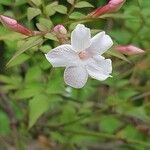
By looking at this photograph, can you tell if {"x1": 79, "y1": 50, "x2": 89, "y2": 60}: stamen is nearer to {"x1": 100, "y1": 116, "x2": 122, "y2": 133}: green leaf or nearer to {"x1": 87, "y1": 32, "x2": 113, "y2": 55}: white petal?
{"x1": 87, "y1": 32, "x2": 113, "y2": 55}: white petal

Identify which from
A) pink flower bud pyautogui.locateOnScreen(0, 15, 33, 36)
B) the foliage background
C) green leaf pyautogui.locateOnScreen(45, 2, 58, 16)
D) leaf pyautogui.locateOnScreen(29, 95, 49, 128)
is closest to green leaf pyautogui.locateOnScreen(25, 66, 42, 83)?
the foliage background

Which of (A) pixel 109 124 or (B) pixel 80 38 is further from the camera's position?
(A) pixel 109 124

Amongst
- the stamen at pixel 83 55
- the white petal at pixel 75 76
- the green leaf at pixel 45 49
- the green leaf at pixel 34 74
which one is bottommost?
the green leaf at pixel 34 74

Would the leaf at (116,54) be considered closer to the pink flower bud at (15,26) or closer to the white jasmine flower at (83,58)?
the white jasmine flower at (83,58)

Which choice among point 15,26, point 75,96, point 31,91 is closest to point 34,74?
point 31,91

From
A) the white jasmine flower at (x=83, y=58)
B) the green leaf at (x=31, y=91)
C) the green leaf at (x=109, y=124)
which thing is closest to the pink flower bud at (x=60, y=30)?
the white jasmine flower at (x=83, y=58)

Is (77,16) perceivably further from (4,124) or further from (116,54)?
(4,124)
